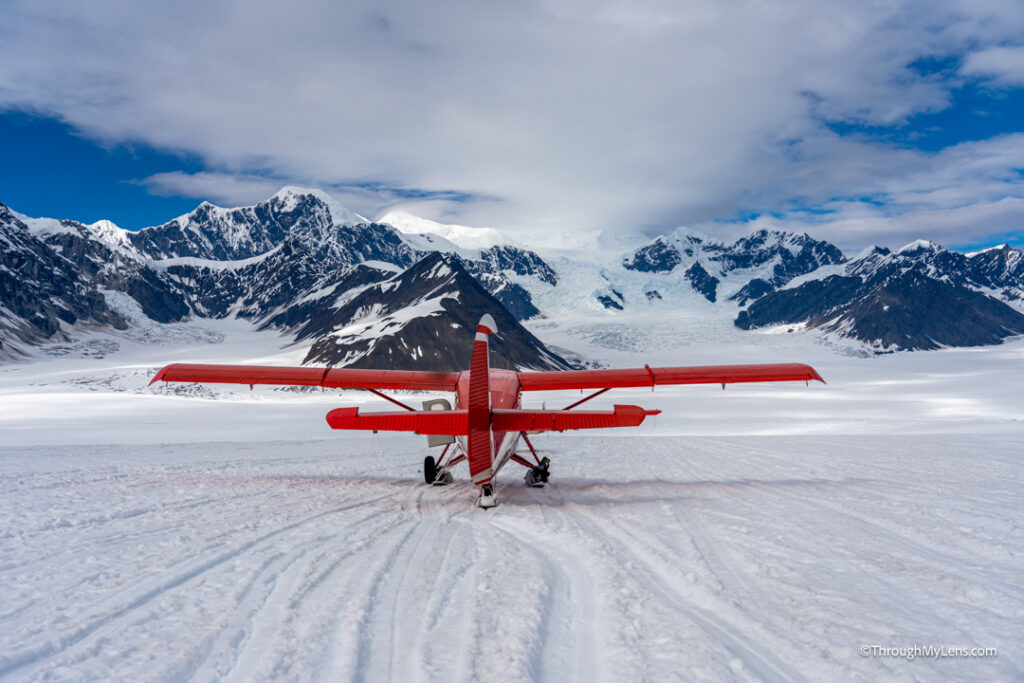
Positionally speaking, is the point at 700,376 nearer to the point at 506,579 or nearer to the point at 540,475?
the point at 540,475

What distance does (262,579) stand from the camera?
7504 millimetres

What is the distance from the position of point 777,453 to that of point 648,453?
4889mm

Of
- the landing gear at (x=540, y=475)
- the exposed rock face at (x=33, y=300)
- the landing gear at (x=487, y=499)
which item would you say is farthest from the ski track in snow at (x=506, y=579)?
the exposed rock face at (x=33, y=300)

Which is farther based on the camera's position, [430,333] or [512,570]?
[430,333]

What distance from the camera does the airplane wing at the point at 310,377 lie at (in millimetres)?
16047

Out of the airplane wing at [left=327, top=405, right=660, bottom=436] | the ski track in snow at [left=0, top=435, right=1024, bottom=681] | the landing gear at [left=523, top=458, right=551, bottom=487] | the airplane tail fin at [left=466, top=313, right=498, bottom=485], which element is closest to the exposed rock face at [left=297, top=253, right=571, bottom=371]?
the landing gear at [left=523, top=458, right=551, bottom=487]

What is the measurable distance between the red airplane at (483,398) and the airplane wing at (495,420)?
0.07 feet

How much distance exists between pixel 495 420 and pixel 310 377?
6.41m

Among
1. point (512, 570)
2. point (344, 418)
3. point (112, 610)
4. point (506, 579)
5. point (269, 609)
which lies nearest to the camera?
point (112, 610)

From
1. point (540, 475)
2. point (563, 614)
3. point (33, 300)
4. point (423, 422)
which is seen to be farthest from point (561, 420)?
point (33, 300)

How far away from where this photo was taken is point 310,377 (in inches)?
634

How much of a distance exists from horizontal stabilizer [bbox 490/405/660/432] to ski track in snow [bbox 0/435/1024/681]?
1.90m

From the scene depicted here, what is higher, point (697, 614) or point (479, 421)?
point (479, 421)

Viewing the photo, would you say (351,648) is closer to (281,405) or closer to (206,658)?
(206,658)
